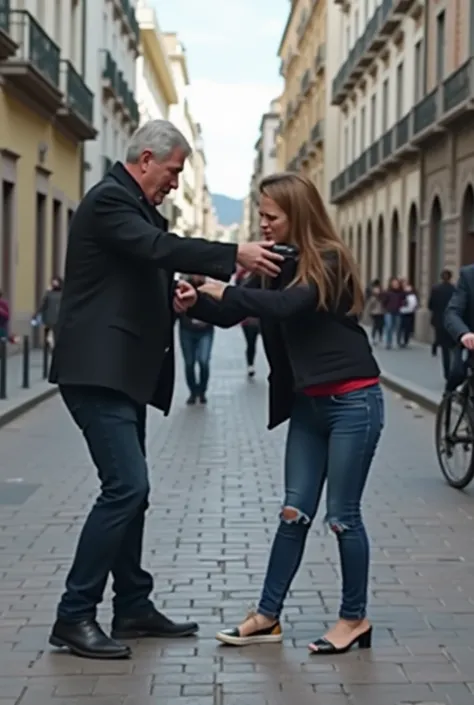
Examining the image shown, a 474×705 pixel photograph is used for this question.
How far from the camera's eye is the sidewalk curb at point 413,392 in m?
17.5

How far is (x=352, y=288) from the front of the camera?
17.6ft

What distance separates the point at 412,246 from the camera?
127 ft

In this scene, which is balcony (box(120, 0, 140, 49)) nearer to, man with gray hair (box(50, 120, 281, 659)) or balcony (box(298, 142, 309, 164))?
balcony (box(298, 142, 309, 164))

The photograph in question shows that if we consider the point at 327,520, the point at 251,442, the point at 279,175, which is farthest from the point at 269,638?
the point at 251,442

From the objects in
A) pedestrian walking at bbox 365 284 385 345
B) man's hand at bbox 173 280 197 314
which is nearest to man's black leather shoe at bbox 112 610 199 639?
man's hand at bbox 173 280 197 314

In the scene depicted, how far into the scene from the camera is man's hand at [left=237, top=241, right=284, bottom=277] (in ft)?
16.7

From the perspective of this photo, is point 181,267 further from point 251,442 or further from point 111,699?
point 251,442

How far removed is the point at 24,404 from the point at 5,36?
832 centimetres

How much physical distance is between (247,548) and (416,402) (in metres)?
11.1

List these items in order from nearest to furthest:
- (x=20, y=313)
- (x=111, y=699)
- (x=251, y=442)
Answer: (x=111, y=699)
(x=251, y=442)
(x=20, y=313)

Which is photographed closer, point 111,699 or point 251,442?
point 111,699

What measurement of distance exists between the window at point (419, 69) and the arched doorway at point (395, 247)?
5.21 m

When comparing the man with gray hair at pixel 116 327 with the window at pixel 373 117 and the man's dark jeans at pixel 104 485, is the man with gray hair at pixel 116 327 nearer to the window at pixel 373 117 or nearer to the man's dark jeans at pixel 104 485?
the man's dark jeans at pixel 104 485

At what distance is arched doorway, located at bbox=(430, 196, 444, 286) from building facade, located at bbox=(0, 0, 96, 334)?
8.85 m
